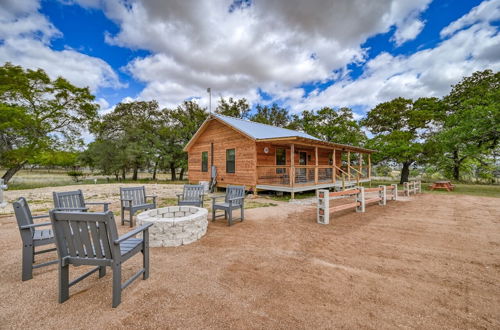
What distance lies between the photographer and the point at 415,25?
1084cm

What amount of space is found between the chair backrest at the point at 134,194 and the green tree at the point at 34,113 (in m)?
13.5

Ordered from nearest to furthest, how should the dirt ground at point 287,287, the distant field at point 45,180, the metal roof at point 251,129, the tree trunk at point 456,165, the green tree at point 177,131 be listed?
the dirt ground at point 287,287
the metal roof at point 251,129
the distant field at point 45,180
the tree trunk at point 456,165
the green tree at point 177,131

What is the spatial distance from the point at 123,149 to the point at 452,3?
28738mm

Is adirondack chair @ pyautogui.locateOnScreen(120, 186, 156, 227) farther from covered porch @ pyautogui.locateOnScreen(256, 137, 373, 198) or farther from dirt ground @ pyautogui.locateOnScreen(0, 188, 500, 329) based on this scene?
covered porch @ pyautogui.locateOnScreen(256, 137, 373, 198)

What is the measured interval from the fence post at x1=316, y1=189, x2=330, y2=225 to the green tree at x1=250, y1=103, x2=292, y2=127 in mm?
26746

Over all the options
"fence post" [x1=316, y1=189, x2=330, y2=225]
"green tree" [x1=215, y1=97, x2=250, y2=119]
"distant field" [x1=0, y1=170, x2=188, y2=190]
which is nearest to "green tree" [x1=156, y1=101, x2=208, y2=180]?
"distant field" [x1=0, y1=170, x2=188, y2=190]

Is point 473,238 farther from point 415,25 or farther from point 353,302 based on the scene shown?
point 415,25

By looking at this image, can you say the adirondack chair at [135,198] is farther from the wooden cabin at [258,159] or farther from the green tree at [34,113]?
the green tree at [34,113]

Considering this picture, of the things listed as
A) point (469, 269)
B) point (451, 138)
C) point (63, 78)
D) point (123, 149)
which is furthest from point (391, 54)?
point (123, 149)

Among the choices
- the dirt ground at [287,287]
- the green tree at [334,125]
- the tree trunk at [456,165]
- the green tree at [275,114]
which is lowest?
the dirt ground at [287,287]

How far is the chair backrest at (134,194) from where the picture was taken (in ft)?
17.8

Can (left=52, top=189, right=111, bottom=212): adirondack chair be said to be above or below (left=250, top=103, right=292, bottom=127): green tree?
below

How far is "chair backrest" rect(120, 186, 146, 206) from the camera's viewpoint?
5.43m

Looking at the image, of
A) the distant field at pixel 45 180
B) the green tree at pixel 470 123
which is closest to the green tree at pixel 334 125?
the green tree at pixel 470 123
